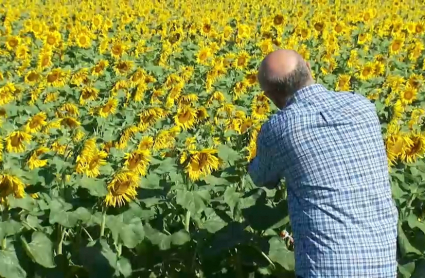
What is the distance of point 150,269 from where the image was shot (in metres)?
3.33

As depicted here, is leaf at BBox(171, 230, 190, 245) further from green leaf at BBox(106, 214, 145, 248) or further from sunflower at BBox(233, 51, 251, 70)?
sunflower at BBox(233, 51, 251, 70)

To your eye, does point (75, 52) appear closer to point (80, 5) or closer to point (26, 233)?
point (80, 5)

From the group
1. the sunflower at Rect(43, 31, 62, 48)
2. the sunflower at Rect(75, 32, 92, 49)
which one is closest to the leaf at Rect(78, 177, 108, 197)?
the sunflower at Rect(43, 31, 62, 48)

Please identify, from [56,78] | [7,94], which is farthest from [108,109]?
[56,78]

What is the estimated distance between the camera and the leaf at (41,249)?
3047 mm

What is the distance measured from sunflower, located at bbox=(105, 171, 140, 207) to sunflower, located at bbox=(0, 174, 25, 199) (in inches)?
13.7

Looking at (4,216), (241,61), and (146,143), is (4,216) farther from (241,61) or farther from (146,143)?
(241,61)

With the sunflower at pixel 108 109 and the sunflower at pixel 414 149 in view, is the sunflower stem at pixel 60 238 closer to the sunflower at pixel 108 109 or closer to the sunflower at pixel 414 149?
the sunflower at pixel 414 149

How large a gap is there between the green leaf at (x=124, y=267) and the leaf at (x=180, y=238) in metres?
0.21

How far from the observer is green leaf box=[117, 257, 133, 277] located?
3.14 metres

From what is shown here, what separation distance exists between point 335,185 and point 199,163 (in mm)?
897

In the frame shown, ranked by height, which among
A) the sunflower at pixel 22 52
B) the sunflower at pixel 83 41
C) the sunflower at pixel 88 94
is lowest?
the sunflower at pixel 83 41

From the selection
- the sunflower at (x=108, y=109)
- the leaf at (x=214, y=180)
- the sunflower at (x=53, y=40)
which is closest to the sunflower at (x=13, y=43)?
the sunflower at (x=53, y=40)

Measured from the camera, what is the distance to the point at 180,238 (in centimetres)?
318
